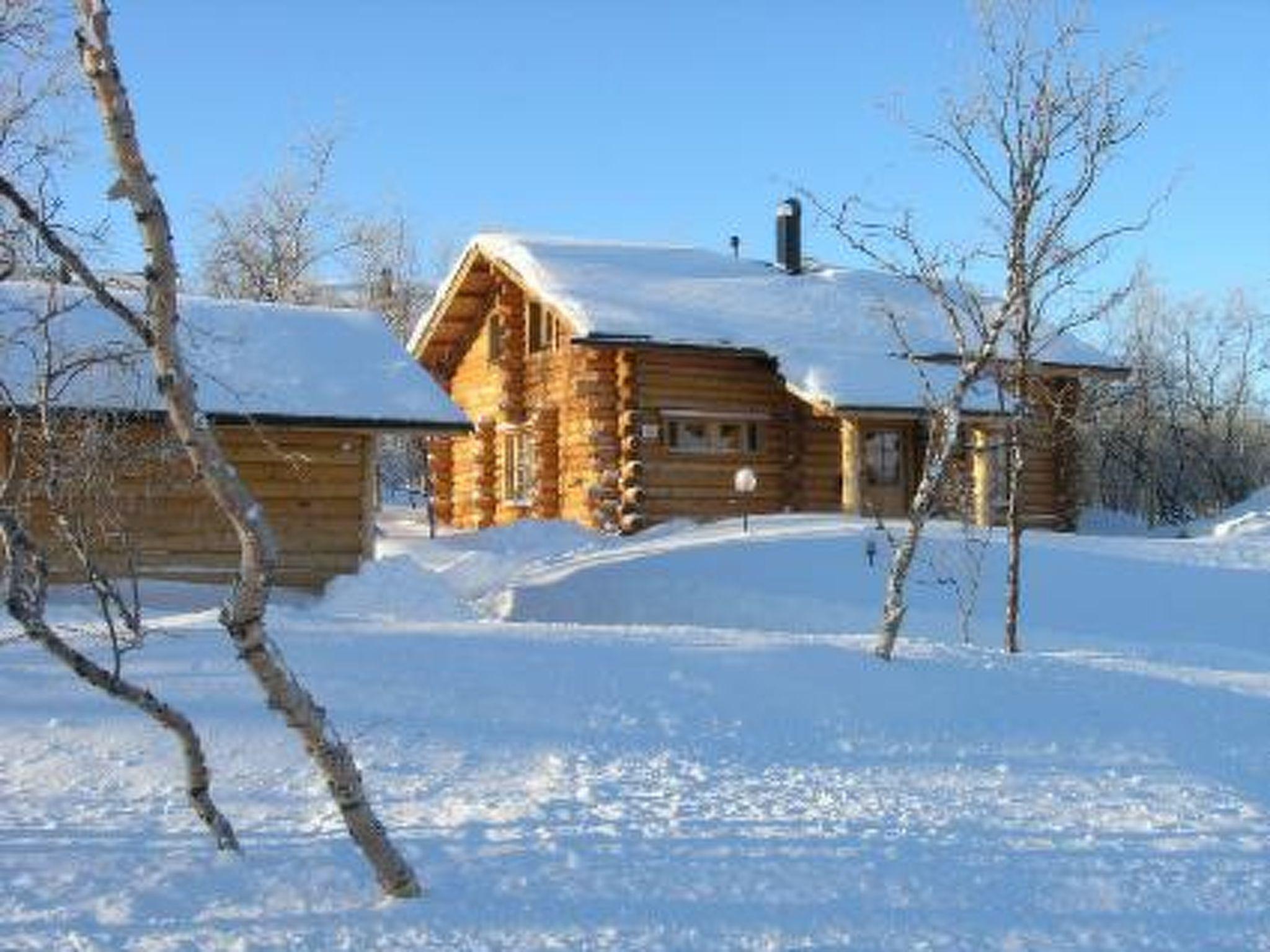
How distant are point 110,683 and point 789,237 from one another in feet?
76.9

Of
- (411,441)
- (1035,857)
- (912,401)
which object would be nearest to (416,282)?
(411,441)

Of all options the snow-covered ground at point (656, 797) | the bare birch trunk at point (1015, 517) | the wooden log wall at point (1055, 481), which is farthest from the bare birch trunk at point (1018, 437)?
the wooden log wall at point (1055, 481)

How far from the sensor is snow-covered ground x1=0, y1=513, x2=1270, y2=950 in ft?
17.9

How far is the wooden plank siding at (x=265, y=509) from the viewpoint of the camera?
51.7ft

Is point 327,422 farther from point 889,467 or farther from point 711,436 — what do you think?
point 889,467

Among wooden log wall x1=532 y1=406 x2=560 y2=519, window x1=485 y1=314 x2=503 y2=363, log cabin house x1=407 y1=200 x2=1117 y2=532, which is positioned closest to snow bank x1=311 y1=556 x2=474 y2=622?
log cabin house x1=407 y1=200 x2=1117 y2=532

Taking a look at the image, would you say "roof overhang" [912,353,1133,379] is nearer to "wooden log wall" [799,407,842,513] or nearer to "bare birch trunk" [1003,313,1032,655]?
"wooden log wall" [799,407,842,513]

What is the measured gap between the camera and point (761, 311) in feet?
81.2

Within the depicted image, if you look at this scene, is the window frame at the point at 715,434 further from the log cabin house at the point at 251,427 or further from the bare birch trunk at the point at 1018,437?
the bare birch trunk at the point at 1018,437

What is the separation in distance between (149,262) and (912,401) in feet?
59.4

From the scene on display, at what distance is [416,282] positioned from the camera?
49.0 m

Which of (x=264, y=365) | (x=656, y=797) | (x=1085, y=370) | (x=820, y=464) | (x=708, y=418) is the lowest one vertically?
(x=656, y=797)

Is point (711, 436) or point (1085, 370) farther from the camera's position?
point (1085, 370)

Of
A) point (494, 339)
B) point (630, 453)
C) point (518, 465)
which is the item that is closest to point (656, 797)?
point (630, 453)
